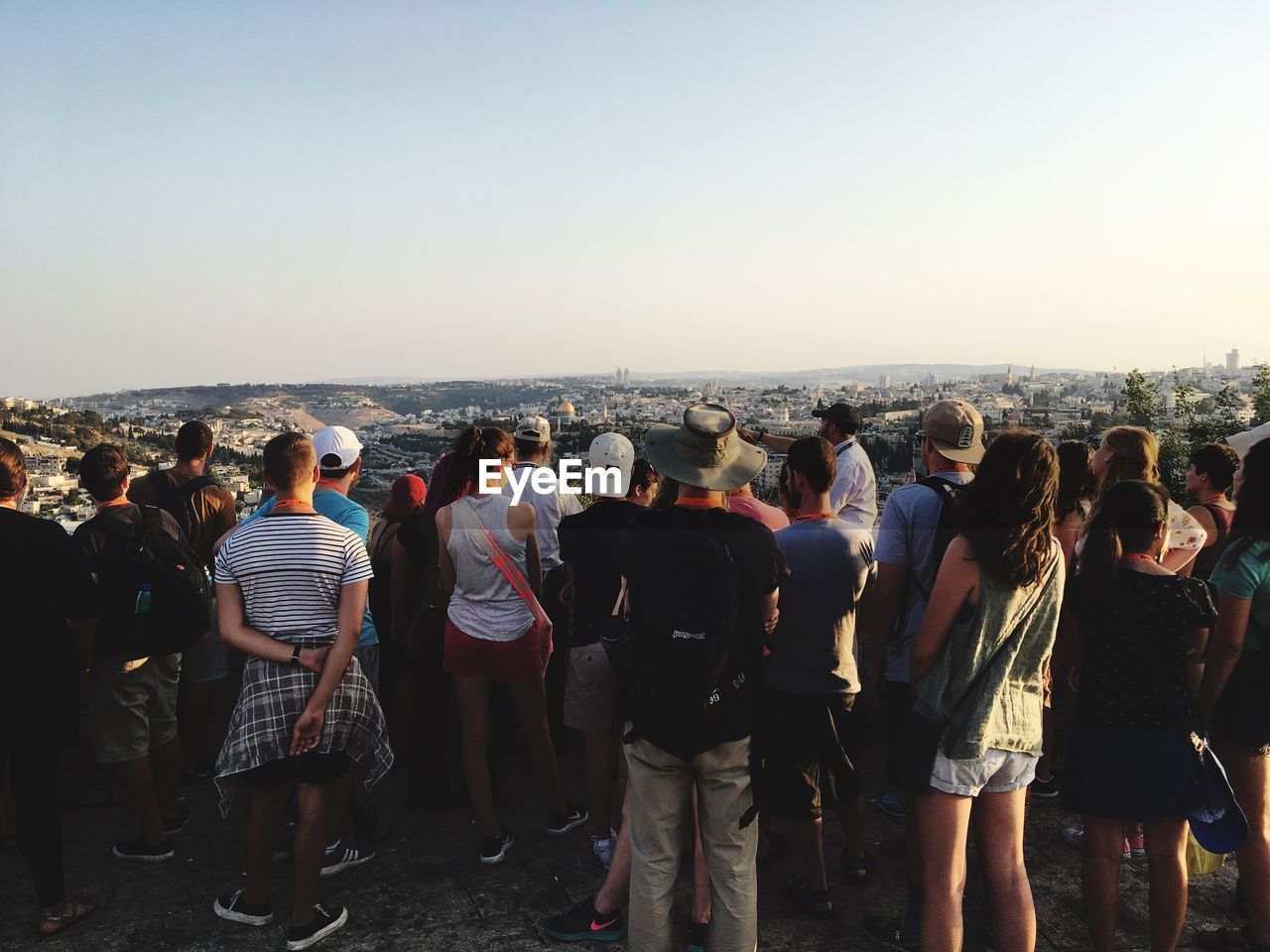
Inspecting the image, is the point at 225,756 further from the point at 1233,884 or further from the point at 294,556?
the point at 1233,884

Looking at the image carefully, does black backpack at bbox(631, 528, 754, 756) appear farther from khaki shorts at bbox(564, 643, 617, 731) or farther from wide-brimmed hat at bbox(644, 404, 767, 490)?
khaki shorts at bbox(564, 643, 617, 731)

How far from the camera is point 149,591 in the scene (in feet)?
10.6

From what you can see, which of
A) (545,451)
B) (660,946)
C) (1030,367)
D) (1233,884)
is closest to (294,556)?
(545,451)

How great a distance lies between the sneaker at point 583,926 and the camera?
2820mm

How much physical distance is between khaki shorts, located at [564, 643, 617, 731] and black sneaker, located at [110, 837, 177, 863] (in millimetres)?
1727

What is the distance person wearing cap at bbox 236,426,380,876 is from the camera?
332cm

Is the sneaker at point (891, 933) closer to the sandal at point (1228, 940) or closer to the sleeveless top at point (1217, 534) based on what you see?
the sandal at point (1228, 940)

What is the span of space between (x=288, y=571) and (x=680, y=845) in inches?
62.0

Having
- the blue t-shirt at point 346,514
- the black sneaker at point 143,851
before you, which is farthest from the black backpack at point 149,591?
the black sneaker at point 143,851

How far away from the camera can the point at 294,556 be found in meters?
2.80

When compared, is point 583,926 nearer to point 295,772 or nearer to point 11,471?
point 295,772

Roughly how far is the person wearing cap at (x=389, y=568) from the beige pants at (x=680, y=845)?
6.15 feet

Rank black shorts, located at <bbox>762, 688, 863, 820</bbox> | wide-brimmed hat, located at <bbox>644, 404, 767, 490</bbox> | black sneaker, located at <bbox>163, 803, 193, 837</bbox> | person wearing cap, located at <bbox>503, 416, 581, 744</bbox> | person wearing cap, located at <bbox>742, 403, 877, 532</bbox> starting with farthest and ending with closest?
1. person wearing cap, located at <bbox>742, 403, 877, 532</bbox>
2. person wearing cap, located at <bbox>503, 416, 581, 744</bbox>
3. black sneaker, located at <bbox>163, 803, 193, 837</bbox>
4. black shorts, located at <bbox>762, 688, 863, 820</bbox>
5. wide-brimmed hat, located at <bbox>644, 404, 767, 490</bbox>

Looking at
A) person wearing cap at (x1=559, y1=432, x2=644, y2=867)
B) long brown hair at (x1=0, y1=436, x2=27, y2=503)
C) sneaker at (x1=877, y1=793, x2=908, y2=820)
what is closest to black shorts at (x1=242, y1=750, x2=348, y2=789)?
person wearing cap at (x1=559, y1=432, x2=644, y2=867)
